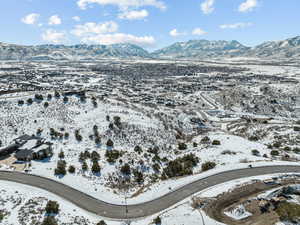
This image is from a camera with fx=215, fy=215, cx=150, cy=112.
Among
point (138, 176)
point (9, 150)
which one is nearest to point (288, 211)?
point (138, 176)

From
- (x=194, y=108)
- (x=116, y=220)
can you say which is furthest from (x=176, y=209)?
(x=194, y=108)

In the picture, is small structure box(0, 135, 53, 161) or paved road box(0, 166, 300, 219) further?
small structure box(0, 135, 53, 161)

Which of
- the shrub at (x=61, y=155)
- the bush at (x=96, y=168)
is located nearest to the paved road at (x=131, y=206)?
the bush at (x=96, y=168)

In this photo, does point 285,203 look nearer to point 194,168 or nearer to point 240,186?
point 240,186

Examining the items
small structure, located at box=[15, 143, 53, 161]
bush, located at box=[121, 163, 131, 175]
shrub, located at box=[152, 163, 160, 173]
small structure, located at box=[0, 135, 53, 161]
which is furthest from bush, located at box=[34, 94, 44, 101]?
shrub, located at box=[152, 163, 160, 173]

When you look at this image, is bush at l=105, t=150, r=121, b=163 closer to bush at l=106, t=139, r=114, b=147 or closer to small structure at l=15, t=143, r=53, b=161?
bush at l=106, t=139, r=114, b=147

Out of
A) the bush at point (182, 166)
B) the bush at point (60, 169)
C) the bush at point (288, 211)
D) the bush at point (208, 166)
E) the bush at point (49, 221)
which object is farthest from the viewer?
the bush at point (208, 166)

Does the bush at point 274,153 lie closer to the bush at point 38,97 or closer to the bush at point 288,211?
the bush at point 288,211

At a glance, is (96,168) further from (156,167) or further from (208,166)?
(208,166)
